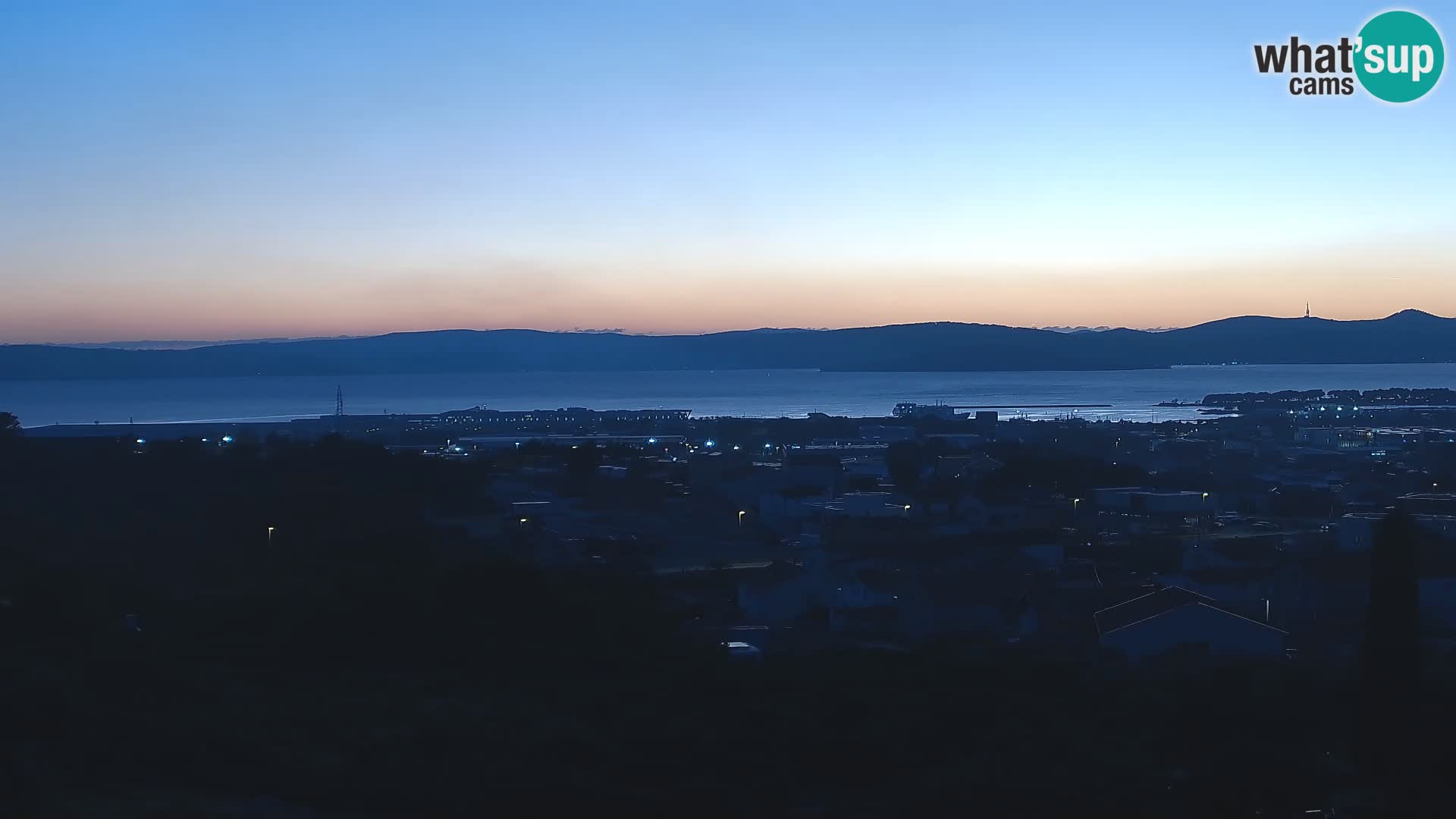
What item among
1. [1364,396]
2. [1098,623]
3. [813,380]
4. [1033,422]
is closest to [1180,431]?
[1033,422]

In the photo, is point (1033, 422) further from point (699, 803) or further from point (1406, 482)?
point (699, 803)

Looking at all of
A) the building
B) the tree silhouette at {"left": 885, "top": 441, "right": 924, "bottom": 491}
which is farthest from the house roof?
the tree silhouette at {"left": 885, "top": 441, "right": 924, "bottom": 491}

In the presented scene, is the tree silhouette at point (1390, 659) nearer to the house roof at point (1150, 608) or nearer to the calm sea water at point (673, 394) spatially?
the house roof at point (1150, 608)

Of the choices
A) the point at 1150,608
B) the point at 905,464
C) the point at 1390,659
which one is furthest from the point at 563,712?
the point at 905,464

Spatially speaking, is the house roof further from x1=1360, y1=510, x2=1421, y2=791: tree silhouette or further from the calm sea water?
the calm sea water

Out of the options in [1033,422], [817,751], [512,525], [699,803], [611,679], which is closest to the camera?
[699,803]
